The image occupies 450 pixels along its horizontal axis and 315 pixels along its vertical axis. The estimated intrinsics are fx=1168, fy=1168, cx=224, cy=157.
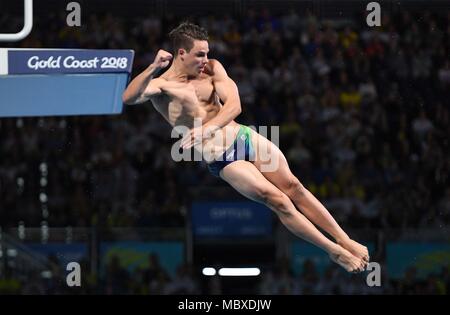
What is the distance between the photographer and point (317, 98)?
1384 centimetres

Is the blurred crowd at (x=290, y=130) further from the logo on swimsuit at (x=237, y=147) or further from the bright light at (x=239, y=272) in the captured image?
the logo on swimsuit at (x=237, y=147)

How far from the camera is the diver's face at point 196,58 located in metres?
10.1

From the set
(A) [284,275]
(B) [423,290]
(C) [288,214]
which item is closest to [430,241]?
(B) [423,290]

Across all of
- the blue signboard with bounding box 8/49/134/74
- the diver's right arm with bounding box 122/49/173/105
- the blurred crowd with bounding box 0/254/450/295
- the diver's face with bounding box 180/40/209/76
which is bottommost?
the blurred crowd with bounding box 0/254/450/295

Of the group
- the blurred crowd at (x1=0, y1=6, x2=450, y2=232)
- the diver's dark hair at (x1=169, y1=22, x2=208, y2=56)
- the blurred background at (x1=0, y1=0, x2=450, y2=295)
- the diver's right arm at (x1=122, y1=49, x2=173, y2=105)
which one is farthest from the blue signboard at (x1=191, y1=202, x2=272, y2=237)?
the diver's dark hair at (x1=169, y1=22, x2=208, y2=56)

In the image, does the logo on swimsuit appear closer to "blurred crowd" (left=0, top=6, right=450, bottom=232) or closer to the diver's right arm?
the diver's right arm

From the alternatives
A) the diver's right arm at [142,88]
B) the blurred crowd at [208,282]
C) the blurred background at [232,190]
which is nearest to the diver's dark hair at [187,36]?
the diver's right arm at [142,88]

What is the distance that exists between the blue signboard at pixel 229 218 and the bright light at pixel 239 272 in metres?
0.39

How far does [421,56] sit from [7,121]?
499 centimetres

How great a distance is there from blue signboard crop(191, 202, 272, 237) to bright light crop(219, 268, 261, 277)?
0.39 meters

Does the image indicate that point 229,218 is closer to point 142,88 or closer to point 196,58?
point 196,58

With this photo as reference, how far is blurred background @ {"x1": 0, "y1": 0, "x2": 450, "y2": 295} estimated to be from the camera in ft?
42.1
